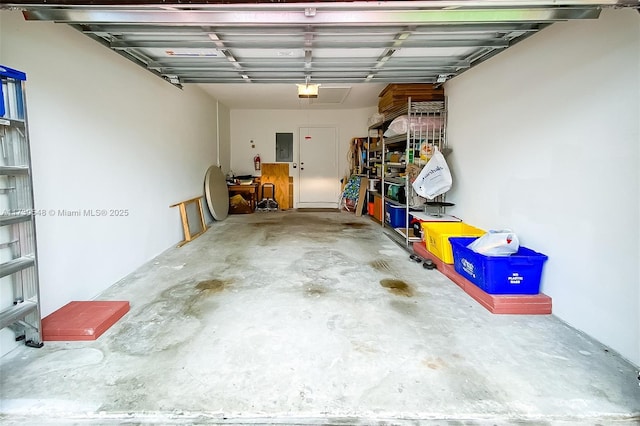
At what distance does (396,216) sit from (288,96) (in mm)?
3431

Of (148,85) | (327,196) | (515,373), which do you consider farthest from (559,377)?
(327,196)

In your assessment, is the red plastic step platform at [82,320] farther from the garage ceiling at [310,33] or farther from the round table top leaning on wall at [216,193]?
the round table top leaning on wall at [216,193]

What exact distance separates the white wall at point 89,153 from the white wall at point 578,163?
3661 mm

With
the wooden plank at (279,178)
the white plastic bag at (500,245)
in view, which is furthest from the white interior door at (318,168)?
the white plastic bag at (500,245)

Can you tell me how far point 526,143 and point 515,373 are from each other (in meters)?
1.94

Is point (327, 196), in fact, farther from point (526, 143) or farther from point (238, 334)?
point (238, 334)

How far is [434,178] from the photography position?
437cm

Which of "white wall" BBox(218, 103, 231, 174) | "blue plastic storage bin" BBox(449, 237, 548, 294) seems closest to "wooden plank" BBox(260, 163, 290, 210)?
"white wall" BBox(218, 103, 231, 174)

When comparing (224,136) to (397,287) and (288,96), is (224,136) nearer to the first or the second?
(288,96)

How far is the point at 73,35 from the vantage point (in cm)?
277

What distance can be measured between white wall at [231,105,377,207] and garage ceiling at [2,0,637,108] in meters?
4.85

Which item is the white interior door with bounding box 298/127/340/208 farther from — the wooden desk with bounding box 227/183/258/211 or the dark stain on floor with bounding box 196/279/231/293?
the dark stain on floor with bounding box 196/279/231/293

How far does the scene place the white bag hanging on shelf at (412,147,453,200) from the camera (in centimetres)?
430

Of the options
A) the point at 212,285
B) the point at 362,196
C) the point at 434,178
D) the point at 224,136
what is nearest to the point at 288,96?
the point at 224,136
